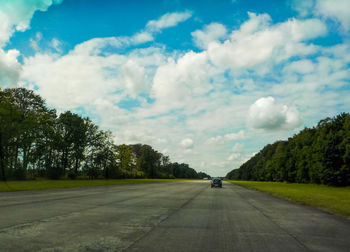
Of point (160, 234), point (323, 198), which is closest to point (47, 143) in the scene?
point (323, 198)

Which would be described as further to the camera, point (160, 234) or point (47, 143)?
point (47, 143)

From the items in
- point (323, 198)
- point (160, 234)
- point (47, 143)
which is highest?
point (47, 143)

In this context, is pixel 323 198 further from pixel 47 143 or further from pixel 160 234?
pixel 47 143

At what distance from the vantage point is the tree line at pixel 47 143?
48344mm

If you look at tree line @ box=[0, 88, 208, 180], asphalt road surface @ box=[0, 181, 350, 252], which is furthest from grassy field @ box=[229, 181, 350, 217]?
tree line @ box=[0, 88, 208, 180]

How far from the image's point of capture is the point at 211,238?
6555 millimetres

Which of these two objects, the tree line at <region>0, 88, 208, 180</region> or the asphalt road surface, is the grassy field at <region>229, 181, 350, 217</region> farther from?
the tree line at <region>0, 88, 208, 180</region>

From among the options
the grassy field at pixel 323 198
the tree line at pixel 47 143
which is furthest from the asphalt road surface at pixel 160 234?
the tree line at pixel 47 143

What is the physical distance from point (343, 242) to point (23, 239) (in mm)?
7467

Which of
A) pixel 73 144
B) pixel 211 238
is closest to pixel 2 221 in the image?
pixel 211 238

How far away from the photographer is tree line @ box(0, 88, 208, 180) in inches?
1903

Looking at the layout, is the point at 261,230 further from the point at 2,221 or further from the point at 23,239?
the point at 2,221

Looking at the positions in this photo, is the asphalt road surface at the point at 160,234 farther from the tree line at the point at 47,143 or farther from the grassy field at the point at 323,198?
the tree line at the point at 47,143

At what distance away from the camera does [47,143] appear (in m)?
62.8
